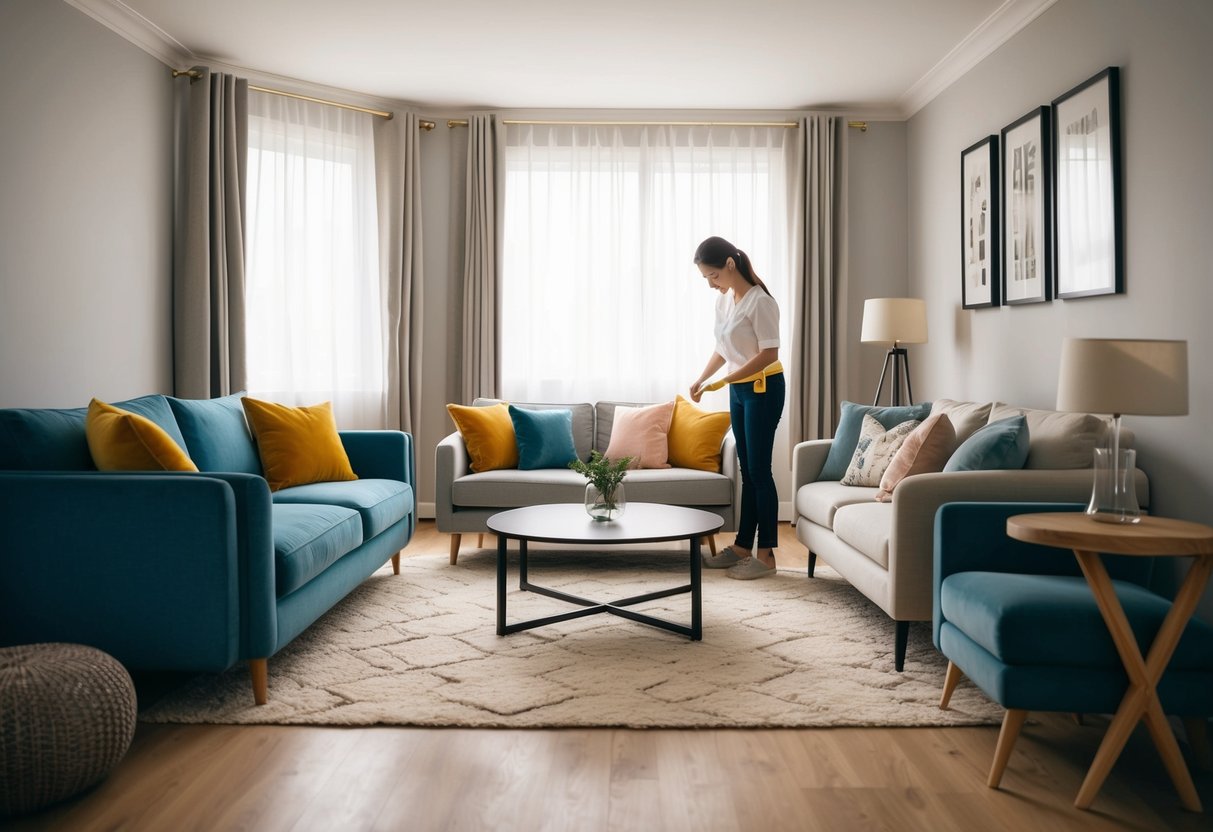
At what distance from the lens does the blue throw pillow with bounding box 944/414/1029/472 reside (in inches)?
120

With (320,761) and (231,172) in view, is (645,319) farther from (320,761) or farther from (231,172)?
(320,761)

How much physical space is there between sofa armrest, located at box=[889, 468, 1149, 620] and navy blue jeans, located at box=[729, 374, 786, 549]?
134cm

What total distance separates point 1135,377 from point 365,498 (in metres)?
2.74

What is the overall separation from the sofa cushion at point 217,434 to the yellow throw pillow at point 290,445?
48 millimetres

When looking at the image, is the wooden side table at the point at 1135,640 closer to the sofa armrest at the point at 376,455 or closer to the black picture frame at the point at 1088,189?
the black picture frame at the point at 1088,189

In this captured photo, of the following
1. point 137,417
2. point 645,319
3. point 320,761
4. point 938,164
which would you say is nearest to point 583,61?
point 645,319

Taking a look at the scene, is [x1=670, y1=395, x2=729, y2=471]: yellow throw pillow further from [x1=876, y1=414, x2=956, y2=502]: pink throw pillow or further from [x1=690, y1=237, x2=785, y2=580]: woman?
[x1=876, y1=414, x2=956, y2=502]: pink throw pillow

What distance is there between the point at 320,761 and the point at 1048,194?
11.8 ft

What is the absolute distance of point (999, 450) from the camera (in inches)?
120

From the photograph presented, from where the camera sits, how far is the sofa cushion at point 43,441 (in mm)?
2742

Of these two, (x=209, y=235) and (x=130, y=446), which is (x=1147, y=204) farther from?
(x=209, y=235)

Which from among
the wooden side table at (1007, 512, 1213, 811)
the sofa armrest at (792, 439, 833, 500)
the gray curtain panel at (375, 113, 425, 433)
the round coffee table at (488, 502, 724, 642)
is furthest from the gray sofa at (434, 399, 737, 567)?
the wooden side table at (1007, 512, 1213, 811)

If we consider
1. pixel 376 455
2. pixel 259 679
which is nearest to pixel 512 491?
pixel 376 455

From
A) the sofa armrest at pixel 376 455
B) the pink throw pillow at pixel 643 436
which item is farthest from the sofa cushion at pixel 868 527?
the sofa armrest at pixel 376 455
